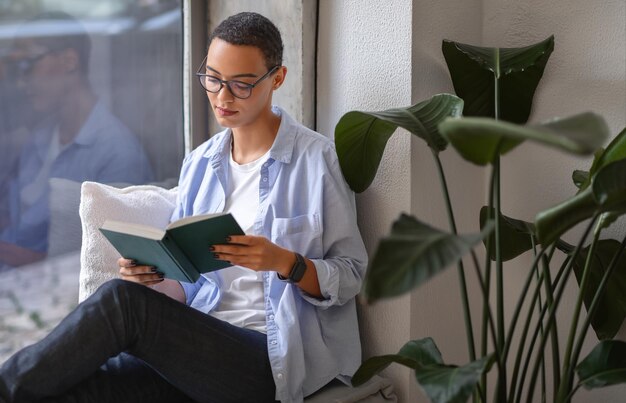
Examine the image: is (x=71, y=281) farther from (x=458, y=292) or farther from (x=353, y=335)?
(x=458, y=292)

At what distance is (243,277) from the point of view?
92.0 inches

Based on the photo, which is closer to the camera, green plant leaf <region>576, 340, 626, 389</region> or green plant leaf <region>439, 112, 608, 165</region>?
green plant leaf <region>439, 112, 608, 165</region>

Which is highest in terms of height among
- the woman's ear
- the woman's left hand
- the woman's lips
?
the woman's ear

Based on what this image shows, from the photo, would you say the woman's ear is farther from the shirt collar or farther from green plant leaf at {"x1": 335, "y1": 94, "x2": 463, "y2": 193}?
green plant leaf at {"x1": 335, "y1": 94, "x2": 463, "y2": 193}

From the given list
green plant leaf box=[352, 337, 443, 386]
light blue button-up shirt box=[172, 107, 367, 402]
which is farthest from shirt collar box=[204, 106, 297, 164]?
green plant leaf box=[352, 337, 443, 386]

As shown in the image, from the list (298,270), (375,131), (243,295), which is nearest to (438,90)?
(375,131)

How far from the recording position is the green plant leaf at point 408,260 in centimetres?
A: 132

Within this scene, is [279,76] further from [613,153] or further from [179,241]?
[613,153]

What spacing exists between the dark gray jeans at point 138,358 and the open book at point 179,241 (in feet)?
0.31

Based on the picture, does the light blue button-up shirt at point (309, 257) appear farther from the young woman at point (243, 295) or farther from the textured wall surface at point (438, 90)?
the textured wall surface at point (438, 90)

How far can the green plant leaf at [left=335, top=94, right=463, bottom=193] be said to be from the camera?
195 centimetres

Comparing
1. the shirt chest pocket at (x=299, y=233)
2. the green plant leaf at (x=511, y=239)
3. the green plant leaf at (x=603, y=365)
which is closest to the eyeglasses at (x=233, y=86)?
the shirt chest pocket at (x=299, y=233)

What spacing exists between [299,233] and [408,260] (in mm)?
941

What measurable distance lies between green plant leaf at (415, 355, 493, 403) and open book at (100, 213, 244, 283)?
552 millimetres
